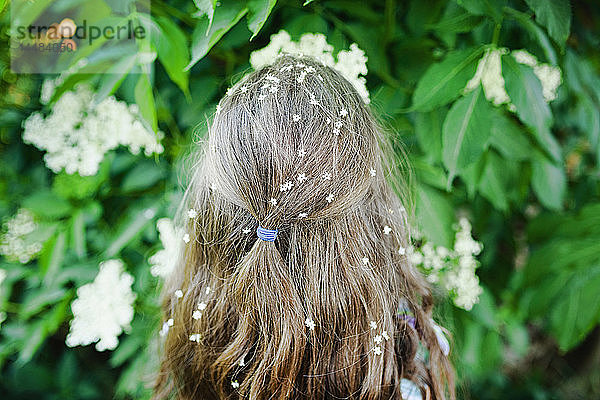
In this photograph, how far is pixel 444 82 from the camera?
1104 mm

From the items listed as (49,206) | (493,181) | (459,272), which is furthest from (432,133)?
(49,206)

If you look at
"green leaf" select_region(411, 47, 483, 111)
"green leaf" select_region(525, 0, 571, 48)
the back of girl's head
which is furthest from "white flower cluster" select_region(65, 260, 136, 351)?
"green leaf" select_region(525, 0, 571, 48)

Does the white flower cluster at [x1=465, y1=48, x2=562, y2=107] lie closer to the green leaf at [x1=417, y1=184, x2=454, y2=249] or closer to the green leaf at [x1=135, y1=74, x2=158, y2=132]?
the green leaf at [x1=417, y1=184, x2=454, y2=249]

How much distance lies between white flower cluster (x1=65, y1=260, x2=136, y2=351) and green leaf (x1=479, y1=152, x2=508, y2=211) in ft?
3.37

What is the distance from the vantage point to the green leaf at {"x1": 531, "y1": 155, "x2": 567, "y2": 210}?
60.7 inches

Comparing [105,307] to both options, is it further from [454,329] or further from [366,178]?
[454,329]

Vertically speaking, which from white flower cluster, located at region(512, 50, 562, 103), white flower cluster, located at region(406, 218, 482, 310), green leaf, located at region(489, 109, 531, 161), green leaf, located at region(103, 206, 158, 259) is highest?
white flower cluster, located at region(512, 50, 562, 103)

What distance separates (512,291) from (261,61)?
1352 mm

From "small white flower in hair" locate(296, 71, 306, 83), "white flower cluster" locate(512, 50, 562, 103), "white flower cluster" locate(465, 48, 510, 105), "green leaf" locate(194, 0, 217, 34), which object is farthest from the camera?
"white flower cluster" locate(512, 50, 562, 103)

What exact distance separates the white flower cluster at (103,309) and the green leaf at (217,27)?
700 mm

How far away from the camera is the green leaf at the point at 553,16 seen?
104 centimetres

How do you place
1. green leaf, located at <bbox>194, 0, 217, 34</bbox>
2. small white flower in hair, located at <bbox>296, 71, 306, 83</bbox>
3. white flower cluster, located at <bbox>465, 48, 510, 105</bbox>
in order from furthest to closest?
white flower cluster, located at <bbox>465, 48, 510, 105</bbox> < small white flower in hair, located at <bbox>296, 71, 306, 83</bbox> < green leaf, located at <bbox>194, 0, 217, 34</bbox>

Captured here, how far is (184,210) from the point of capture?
122 centimetres

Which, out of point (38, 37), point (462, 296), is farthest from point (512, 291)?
point (38, 37)
